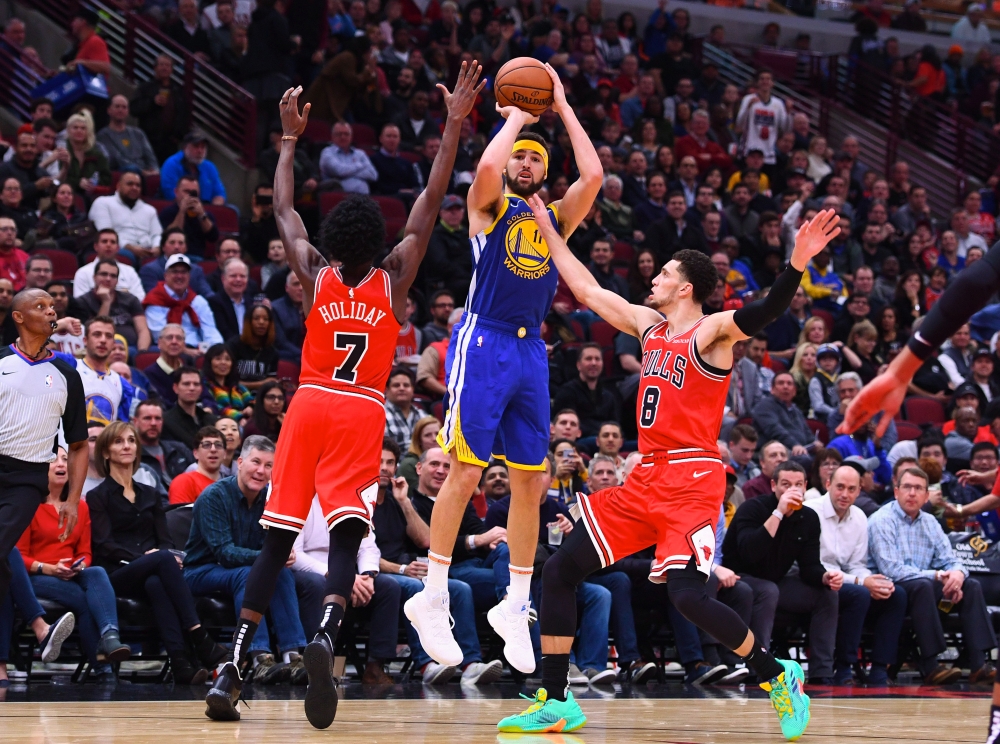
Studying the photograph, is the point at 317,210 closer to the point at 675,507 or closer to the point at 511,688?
the point at 511,688

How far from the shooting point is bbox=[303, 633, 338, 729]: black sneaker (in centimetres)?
514

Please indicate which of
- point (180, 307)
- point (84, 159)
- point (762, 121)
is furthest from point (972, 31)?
point (180, 307)

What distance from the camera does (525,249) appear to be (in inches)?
249

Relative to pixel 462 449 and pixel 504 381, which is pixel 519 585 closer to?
pixel 462 449

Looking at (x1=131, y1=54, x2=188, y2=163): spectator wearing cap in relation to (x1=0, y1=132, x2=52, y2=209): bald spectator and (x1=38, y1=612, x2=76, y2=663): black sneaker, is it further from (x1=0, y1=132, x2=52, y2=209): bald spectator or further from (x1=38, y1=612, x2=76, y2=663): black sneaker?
(x1=38, y1=612, x2=76, y2=663): black sneaker

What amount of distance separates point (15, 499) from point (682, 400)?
390cm

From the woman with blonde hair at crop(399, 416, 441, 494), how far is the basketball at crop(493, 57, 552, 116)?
344 cm

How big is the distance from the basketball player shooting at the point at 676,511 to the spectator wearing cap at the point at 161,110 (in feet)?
30.2

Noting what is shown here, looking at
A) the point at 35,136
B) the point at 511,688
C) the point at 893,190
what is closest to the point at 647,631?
the point at 511,688

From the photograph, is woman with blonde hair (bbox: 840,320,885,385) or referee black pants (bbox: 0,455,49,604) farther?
woman with blonde hair (bbox: 840,320,885,385)

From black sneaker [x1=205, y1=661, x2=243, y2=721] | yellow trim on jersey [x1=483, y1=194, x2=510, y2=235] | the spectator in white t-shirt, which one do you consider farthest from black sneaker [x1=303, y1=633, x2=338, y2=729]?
the spectator in white t-shirt

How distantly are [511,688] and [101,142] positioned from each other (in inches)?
314

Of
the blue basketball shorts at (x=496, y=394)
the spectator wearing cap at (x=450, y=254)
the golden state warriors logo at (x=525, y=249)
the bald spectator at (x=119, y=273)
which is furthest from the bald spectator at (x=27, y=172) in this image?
the golden state warriors logo at (x=525, y=249)

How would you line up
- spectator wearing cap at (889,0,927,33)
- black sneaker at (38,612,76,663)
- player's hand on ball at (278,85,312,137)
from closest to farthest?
player's hand on ball at (278,85,312,137)
black sneaker at (38,612,76,663)
spectator wearing cap at (889,0,927,33)
